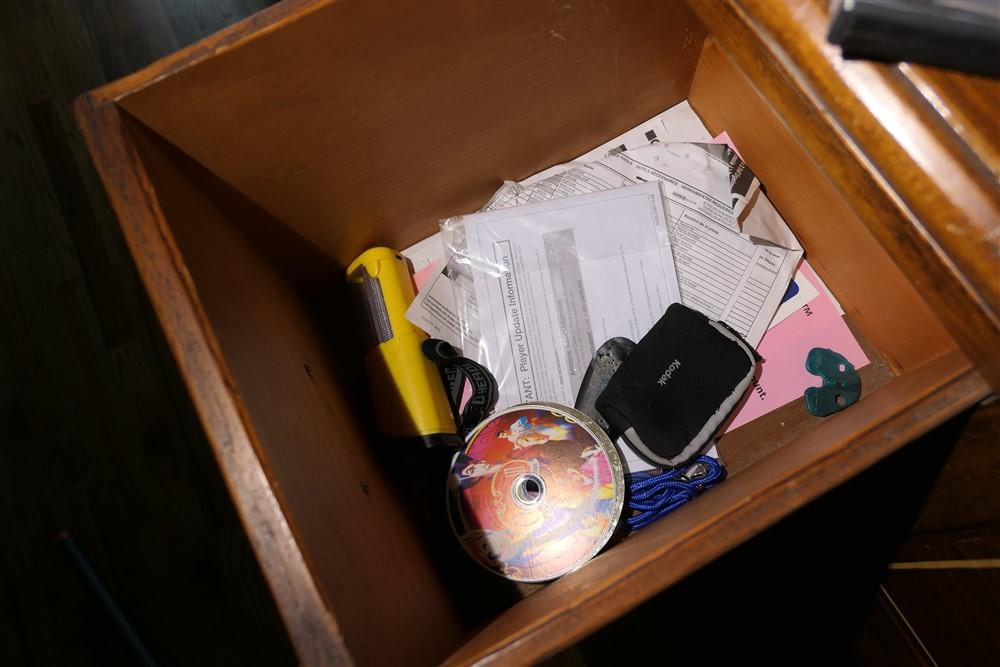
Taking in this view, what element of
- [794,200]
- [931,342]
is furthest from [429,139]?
[931,342]

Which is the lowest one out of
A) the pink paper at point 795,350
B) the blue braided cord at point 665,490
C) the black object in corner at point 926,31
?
the blue braided cord at point 665,490

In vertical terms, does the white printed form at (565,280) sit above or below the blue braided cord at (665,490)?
above

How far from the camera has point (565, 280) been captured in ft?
2.47

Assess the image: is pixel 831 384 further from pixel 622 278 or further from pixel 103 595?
pixel 103 595

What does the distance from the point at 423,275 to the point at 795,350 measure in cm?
42

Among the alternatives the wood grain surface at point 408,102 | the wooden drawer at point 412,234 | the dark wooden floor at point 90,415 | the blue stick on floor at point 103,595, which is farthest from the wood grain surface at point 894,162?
the blue stick on floor at point 103,595

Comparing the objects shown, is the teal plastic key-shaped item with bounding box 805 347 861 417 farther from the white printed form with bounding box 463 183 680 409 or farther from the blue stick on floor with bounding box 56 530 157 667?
the blue stick on floor with bounding box 56 530 157 667

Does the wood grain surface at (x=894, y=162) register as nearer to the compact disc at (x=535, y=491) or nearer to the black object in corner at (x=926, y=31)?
the black object in corner at (x=926, y=31)

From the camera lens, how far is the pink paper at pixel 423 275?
0.78 metres

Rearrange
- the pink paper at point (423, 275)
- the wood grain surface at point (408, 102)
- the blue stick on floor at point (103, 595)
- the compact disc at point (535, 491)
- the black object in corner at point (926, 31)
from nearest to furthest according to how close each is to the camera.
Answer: the black object in corner at point (926, 31) < the wood grain surface at point (408, 102) < the compact disc at point (535, 491) < the pink paper at point (423, 275) < the blue stick on floor at point (103, 595)

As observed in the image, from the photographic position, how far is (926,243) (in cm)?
41

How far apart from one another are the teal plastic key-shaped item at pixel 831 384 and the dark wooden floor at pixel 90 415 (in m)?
0.81

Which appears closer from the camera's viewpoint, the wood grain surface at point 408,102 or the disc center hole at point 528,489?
the wood grain surface at point 408,102

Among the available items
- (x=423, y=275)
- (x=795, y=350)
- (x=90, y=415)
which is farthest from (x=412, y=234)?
(x=90, y=415)
